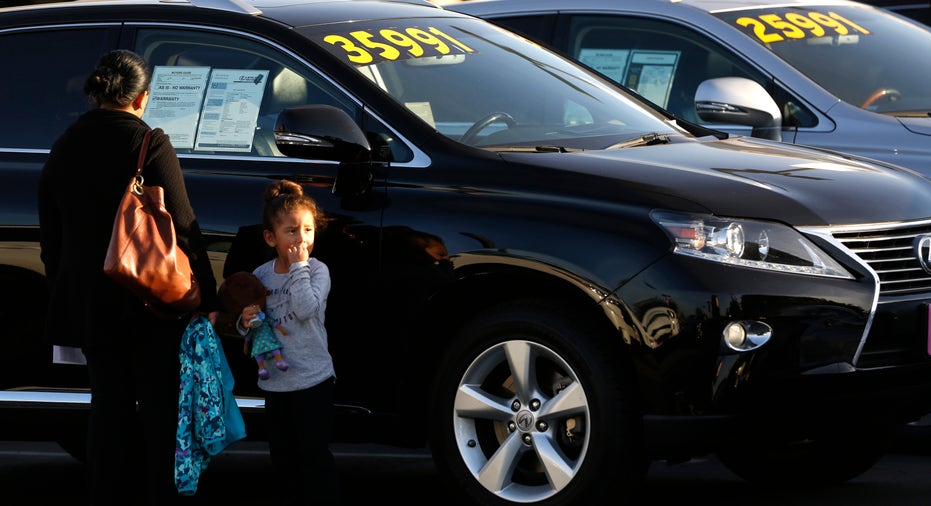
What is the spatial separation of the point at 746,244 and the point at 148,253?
66.9 inches

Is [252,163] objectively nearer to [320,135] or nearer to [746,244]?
[320,135]

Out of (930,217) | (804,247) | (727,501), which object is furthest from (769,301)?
(727,501)

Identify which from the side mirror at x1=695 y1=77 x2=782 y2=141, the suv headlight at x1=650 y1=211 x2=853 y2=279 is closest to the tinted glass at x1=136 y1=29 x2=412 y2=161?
the suv headlight at x1=650 y1=211 x2=853 y2=279

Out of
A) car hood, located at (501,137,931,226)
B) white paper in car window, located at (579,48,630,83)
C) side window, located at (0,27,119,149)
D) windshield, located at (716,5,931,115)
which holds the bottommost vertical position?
white paper in car window, located at (579,48,630,83)

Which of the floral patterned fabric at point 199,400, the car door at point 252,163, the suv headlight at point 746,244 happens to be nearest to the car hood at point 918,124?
the suv headlight at point 746,244

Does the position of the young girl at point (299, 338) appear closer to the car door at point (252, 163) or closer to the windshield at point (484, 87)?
the car door at point (252, 163)

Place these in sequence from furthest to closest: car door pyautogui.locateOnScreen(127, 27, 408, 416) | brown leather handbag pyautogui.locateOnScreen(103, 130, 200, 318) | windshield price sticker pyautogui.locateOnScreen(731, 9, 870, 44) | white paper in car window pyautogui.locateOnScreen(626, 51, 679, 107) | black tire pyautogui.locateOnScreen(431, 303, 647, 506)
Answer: white paper in car window pyautogui.locateOnScreen(626, 51, 679, 107) < windshield price sticker pyautogui.locateOnScreen(731, 9, 870, 44) < car door pyautogui.locateOnScreen(127, 27, 408, 416) < black tire pyautogui.locateOnScreen(431, 303, 647, 506) < brown leather handbag pyautogui.locateOnScreen(103, 130, 200, 318)

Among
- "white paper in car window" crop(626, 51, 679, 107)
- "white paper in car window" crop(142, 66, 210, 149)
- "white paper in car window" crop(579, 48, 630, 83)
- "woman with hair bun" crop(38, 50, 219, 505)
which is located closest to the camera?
"woman with hair bun" crop(38, 50, 219, 505)

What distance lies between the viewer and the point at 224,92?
604 centimetres

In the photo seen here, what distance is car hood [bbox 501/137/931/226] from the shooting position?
5188mm

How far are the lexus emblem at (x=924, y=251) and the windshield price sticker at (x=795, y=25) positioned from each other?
2837mm

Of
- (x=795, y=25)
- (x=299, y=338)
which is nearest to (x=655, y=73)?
(x=795, y=25)

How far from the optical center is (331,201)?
5.61 meters

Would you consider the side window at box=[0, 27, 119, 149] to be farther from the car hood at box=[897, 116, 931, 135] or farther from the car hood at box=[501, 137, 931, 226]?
the car hood at box=[897, 116, 931, 135]
